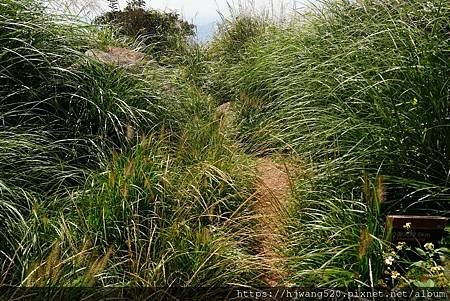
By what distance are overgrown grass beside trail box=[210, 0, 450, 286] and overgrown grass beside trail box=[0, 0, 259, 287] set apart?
38 cm

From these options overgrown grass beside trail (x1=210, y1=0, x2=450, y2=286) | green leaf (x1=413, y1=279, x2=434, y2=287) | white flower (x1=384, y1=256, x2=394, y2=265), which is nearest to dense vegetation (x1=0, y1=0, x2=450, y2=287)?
overgrown grass beside trail (x1=210, y1=0, x2=450, y2=286)

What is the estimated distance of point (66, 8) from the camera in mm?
4559

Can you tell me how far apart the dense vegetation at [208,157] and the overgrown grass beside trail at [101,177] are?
0.01 metres

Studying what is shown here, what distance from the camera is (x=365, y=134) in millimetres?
3021

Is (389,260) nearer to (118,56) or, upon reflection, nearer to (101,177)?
(101,177)

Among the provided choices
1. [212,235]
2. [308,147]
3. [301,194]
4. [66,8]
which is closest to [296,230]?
[301,194]

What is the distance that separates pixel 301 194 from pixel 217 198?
1.65 ft

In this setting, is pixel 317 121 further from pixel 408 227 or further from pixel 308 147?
pixel 408 227

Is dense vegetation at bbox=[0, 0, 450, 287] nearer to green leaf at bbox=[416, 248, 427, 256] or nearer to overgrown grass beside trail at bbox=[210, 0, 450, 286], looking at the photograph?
overgrown grass beside trail at bbox=[210, 0, 450, 286]

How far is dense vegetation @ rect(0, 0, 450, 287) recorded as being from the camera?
2586mm

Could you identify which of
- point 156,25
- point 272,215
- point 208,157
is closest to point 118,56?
point 208,157

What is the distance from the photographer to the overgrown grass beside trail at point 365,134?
2.59 metres

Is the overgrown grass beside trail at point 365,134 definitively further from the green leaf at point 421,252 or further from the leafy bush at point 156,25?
the leafy bush at point 156,25

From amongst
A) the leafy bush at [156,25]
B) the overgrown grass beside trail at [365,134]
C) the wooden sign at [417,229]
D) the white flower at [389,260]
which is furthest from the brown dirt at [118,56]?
the white flower at [389,260]
